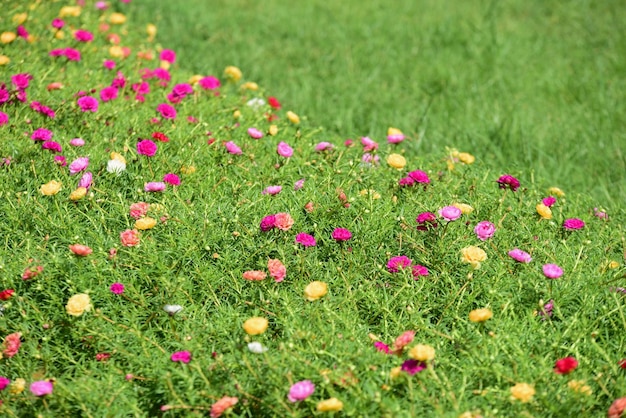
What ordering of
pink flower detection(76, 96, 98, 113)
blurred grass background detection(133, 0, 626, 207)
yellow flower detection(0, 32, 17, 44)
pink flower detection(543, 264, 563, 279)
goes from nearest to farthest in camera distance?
1. pink flower detection(543, 264, 563, 279)
2. pink flower detection(76, 96, 98, 113)
3. yellow flower detection(0, 32, 17, 44)
4. blurred grass background detection(133, 0, 626, 207)

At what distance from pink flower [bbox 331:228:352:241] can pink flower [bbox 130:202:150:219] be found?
676mm

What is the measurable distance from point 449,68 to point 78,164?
9.40 feet

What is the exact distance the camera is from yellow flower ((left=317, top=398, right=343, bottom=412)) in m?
1.98

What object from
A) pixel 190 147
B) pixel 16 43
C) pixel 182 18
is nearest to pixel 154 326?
pixel 190 147

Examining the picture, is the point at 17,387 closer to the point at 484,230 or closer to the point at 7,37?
the point at 484,230

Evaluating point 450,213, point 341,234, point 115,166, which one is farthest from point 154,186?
point 450,213

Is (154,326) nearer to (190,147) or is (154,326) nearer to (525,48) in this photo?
(190,147)

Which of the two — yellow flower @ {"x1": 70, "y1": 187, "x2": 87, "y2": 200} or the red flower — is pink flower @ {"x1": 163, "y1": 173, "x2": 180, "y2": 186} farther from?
the red flower

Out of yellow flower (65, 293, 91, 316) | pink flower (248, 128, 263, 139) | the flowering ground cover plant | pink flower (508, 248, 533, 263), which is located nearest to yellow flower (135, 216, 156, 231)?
the flowering ground cover plant

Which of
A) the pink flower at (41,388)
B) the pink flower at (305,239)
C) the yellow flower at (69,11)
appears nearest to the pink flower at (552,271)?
the pink flower at (305,239)

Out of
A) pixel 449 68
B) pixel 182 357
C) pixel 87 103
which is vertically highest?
pixel 87 103

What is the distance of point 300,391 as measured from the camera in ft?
6.64

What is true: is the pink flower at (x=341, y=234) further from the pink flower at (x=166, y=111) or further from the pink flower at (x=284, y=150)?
the pink flower at (x=166, y=111)

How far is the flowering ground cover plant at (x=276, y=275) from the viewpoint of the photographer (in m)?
2.16
